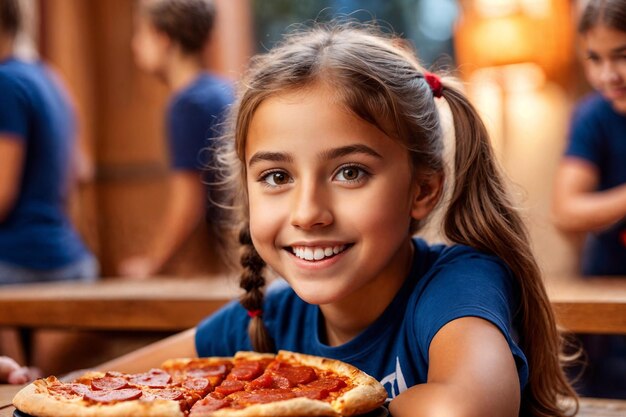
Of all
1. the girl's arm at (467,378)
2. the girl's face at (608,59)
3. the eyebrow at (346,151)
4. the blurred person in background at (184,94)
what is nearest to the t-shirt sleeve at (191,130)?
the blurred person in background at (184,94)

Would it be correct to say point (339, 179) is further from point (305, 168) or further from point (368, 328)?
point (368, 328)

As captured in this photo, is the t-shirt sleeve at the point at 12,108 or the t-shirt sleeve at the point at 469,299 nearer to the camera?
the t-shirt sleeve at the point at 469,299

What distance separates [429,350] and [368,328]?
0.25m

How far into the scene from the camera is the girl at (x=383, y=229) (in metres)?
1.30

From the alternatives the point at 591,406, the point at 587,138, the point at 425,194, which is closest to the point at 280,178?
the point at 425,194

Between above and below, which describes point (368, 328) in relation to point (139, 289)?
above

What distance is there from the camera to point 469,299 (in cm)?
127

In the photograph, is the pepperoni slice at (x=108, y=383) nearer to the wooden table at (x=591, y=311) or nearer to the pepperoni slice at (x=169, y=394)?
the pepperoni slice at (x=169, y=394)

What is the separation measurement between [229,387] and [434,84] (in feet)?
2.23

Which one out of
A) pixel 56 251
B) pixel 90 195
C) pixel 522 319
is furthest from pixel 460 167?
pixel 90 195

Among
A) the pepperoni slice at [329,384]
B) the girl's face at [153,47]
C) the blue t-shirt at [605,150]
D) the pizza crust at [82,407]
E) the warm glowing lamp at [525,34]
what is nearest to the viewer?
the pizza crust at [82,407]

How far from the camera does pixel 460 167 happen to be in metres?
1.56

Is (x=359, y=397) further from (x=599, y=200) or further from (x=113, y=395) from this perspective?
(x=599, y=200)

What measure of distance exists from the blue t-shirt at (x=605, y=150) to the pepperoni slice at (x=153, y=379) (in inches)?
64.1
